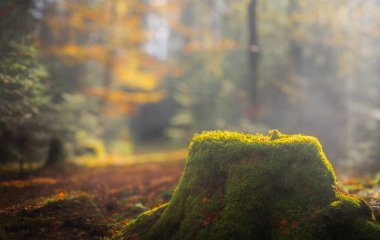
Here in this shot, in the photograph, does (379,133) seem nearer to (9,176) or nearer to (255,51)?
(255,51)

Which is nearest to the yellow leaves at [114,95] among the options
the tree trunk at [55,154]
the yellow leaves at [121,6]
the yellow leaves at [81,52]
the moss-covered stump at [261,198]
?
the yellow leaves at [81,52]

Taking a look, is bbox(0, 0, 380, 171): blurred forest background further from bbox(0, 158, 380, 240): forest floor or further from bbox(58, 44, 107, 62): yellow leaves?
bbox(0, 158, 380, 240): forest floor

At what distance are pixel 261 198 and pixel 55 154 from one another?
10.2 m

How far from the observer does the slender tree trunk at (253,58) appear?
66.0ft

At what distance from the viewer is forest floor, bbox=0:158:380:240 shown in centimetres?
691

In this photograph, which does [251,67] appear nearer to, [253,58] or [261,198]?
[253,58]

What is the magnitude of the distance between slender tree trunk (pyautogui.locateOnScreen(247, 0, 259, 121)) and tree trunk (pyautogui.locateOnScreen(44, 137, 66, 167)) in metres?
11.2

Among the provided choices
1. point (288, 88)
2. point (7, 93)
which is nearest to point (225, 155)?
point (7, 93)

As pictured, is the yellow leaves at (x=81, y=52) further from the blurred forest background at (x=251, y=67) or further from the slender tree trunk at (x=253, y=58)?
the slender tree trunk at (x=253, y=58)

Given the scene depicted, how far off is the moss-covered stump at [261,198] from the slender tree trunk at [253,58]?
47.7 feet

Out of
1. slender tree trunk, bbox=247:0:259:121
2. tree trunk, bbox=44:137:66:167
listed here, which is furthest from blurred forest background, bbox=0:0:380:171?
tree trunk, bbox=44:137:66:167

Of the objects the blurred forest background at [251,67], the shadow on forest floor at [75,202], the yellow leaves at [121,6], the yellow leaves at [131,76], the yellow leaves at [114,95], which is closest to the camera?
the shadow on forest floor at [75,202]

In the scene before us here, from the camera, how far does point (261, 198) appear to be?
5.89m

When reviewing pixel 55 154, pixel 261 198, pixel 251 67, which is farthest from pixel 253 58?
pixel 261 198
